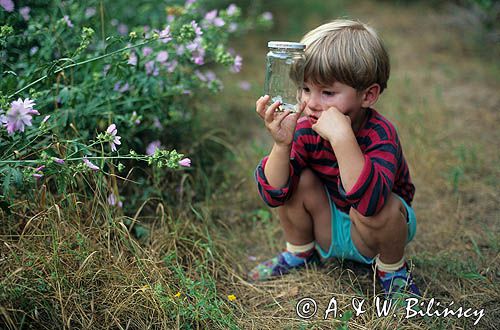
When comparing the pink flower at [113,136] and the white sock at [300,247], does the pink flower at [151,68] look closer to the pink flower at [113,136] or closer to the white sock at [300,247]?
the pink flower at [113,136]

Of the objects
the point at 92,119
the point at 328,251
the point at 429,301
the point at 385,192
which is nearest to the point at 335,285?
the point at 328,251

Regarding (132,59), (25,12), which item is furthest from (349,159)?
(25,12)

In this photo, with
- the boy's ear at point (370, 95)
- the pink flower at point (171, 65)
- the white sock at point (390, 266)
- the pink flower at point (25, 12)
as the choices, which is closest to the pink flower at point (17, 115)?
the pink flower at point (25, 12)

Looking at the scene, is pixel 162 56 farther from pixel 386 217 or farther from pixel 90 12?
pixel 386 217

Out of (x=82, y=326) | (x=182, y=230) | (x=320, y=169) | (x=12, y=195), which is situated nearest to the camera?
(x=82, y=326)

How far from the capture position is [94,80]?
2.33m

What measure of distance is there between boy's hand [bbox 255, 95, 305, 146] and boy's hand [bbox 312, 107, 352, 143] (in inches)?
3.1

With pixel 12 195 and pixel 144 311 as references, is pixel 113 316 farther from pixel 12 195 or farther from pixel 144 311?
pixel 12 195

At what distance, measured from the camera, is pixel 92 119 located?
Answer: 2.29 m

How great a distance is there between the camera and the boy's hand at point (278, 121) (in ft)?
6.01

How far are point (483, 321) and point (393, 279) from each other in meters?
0.32

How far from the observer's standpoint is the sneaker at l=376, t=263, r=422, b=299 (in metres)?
1.92

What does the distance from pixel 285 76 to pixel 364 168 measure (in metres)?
0.46

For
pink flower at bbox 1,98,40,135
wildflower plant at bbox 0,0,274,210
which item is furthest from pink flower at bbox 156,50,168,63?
pink flower at bbox 1,98,40,135
